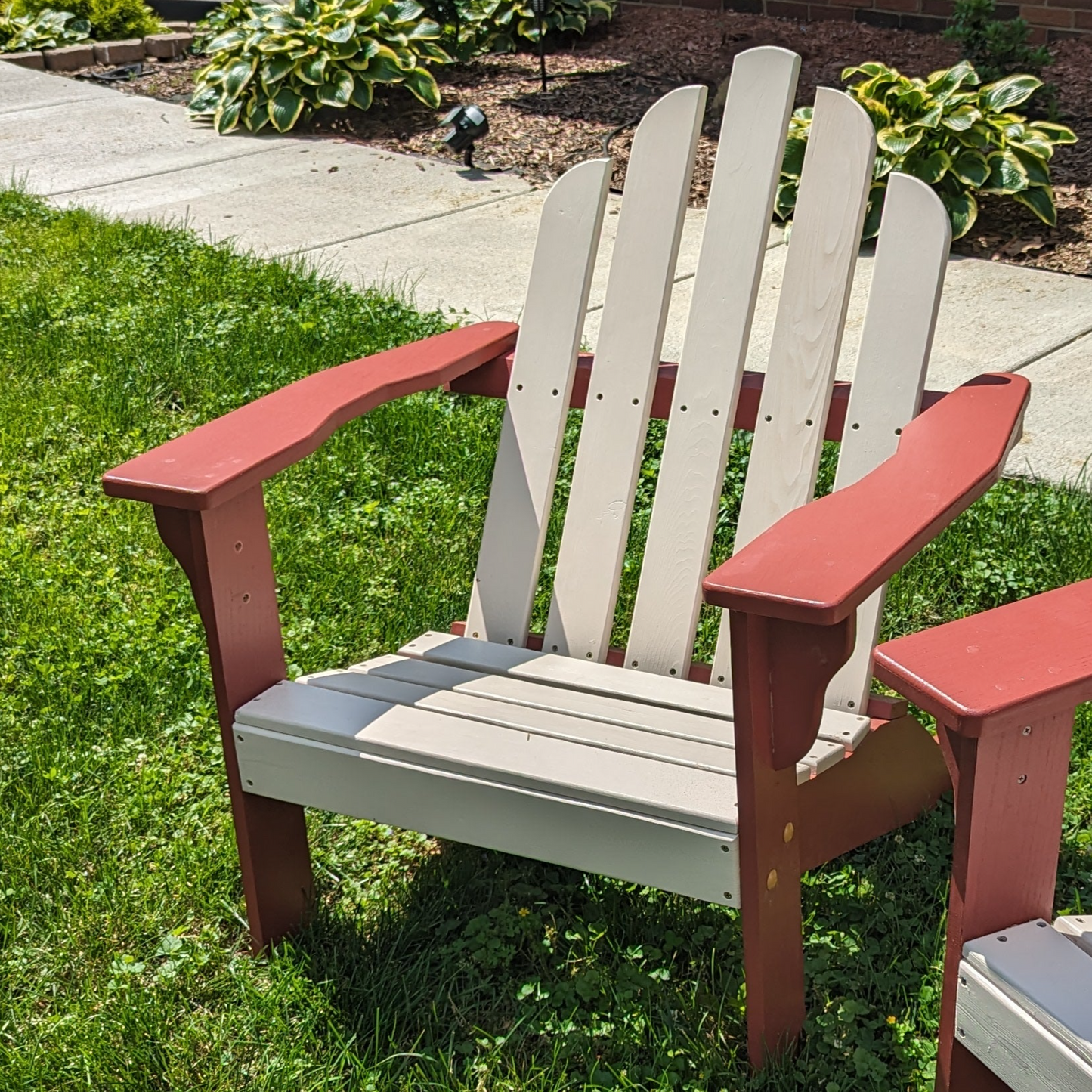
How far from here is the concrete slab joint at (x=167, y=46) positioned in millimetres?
9438

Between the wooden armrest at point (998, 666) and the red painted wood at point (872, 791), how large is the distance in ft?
1.64

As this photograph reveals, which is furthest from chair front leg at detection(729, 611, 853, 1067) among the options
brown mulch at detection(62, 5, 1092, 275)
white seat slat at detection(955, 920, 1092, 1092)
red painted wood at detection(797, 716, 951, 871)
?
brown mulch at detection(62, 5, 1092, 275)

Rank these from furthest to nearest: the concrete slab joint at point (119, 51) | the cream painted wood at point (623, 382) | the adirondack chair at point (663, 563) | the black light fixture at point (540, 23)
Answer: the concrete slab joint at point (119, 51) → the black light fixture at point (540, 23) → the cream painted wood at point (623, 382) → the adirondack chair at point (663, 563)

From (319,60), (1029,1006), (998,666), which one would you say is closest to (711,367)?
(998,666)

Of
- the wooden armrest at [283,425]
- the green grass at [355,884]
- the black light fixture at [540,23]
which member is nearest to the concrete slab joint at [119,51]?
the black light fixture at [540,23]

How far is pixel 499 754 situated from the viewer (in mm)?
1937

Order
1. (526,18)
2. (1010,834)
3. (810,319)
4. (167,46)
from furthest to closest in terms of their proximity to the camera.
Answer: (167,46) → (526,18) → (810,319) → (1010,834)

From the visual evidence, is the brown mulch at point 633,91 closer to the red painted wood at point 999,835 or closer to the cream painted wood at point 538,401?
the cream painted wood at point 538,401

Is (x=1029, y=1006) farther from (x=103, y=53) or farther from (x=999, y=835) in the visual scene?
(x=103, y=53)

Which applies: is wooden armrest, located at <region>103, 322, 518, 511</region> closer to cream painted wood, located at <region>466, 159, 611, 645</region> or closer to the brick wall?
cream painted wood, located at <region>466, 159, 611, 645</region>

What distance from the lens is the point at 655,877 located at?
1.82 meters

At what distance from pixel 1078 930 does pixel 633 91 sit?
21.0ft

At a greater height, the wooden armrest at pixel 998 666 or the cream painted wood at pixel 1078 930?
the wooden armrest at pixel 998 666

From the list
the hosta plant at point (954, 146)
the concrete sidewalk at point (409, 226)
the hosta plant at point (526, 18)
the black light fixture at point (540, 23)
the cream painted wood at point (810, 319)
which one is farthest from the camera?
the hosta plant at point (526, 18)
